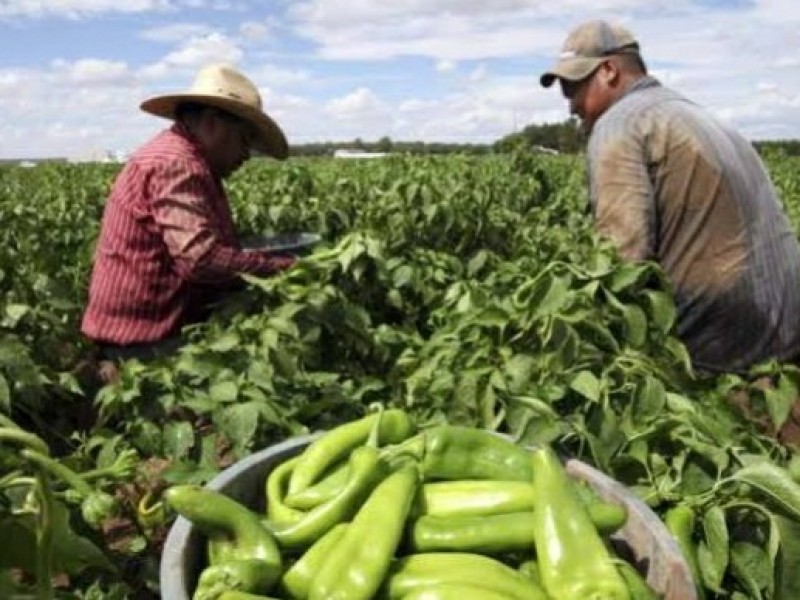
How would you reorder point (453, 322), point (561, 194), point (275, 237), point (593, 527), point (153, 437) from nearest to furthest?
1. point (593, 527)
2. point (153, 437)
3. point (453, 322)
4. point (275, 237)
5. point (561, 194)

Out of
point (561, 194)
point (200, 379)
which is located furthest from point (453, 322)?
point (561, 194)

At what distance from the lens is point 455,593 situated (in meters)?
1.47

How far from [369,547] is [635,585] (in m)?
0.43

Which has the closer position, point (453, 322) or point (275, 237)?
point (453, 322)

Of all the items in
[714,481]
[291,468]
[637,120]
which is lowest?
[714,481]

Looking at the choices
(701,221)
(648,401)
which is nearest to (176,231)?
(701,221)

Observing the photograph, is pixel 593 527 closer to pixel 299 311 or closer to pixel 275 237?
pixel 299 311

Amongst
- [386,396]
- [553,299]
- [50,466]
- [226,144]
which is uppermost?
[226,144]

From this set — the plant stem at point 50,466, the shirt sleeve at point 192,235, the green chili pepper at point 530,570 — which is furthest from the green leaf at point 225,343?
the plant stem at point 50,466

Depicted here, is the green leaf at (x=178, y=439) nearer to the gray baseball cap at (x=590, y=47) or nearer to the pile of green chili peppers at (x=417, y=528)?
the pile of green chili peppers at (x=417, y=528)

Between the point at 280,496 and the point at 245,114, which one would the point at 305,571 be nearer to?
the point at 280,496

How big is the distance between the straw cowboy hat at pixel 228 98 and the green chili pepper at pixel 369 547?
2486 mm

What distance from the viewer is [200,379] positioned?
2.98 m

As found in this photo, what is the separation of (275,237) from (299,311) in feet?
3.95
